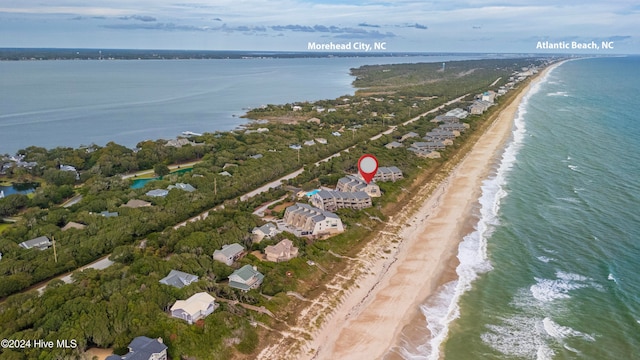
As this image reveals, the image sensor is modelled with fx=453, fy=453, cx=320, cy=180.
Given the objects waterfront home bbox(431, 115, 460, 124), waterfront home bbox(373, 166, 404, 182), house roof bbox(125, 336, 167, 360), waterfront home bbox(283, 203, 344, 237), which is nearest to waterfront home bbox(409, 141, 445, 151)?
waterfront home bbox(373, 166, 404, 182)

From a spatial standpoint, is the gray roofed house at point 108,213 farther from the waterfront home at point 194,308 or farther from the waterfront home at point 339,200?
the waterfront home at point 194,308

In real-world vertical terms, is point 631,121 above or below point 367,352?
above

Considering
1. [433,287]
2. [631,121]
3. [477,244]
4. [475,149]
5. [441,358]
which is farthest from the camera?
[631,121]

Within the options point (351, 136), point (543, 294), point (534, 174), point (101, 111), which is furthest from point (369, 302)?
point (101, 111)

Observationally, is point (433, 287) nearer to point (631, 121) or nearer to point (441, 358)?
point (441, 358)

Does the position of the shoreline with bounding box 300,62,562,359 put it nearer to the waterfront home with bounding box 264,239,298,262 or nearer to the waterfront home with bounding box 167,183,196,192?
the waterfront home with bounding box 264,239,298,262

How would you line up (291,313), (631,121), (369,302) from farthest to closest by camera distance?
(631,121) → (369,302) → (291,313)

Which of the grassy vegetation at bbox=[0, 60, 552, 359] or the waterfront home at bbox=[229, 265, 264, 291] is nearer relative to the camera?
the grassy vegetation at bbox=[0, 60, 552, 359]
